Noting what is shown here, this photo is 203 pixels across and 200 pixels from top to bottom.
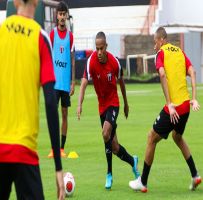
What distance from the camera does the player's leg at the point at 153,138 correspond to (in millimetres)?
10820

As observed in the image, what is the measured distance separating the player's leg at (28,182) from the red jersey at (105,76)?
18.7 ft

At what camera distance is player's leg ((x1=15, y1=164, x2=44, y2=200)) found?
18.9 feet

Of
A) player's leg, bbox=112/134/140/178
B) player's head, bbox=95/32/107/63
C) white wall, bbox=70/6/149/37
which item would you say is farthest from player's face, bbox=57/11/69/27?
white wall, bbox=70/6/149/37

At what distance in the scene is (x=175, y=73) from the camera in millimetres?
10781

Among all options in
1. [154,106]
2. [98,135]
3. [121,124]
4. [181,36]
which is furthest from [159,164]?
[181,36]

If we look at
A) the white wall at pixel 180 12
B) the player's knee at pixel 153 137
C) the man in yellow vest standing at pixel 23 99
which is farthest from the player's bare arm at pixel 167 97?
the white wall at pixel 180 12

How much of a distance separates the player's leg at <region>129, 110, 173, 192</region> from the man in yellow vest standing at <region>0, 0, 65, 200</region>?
5081mm

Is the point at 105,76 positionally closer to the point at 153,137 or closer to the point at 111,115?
the point at 111,115

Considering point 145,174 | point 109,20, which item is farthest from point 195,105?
point 109,20

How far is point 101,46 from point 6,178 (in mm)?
5546

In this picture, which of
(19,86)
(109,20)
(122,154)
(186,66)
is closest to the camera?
(19,86)

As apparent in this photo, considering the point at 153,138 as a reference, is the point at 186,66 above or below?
above

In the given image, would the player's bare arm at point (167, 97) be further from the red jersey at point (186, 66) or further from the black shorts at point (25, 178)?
the black shorts at point (25, 178)

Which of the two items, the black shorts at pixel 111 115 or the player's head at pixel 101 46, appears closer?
the player's head at pixel 101 46
